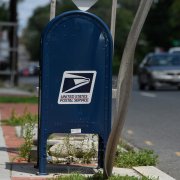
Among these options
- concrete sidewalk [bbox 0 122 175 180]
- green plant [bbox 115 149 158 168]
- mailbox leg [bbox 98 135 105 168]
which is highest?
mailbox leg [bbox 98 135 105 168]

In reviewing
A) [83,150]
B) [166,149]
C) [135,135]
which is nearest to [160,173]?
[83,150]

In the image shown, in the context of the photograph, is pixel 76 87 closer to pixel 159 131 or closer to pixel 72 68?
pixel 72 68

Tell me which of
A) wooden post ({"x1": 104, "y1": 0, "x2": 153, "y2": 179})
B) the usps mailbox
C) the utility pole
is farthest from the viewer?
the utility pole

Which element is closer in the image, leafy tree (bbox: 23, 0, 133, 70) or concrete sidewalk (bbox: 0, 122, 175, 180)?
concrete sidewalk (bbox: 0, 122, 175, 180)

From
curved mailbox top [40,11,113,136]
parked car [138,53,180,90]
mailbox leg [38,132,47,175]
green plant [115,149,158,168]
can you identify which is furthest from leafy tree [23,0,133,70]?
mailbox leg [38,132,47,175]

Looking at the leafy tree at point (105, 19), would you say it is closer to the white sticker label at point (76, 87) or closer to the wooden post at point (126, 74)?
the white sticker label at point (76, 87)

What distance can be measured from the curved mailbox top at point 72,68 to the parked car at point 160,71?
2211cm

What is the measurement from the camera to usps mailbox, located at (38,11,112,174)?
8.21 meters

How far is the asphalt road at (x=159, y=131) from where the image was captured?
10137 millimetres

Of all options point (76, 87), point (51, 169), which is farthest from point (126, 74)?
point (51, 169)

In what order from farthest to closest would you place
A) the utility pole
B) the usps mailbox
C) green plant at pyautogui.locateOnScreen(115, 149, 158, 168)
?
the utility pole, green plant at pyautogui.locateOnScreen(115, 149, 158, 168), the usps mailbox

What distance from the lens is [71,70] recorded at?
27.0 ft

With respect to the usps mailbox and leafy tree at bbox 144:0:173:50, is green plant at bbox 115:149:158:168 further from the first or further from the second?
leafy tree at bbox 144:0:173:50

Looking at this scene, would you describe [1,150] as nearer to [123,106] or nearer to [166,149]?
[166,149]
